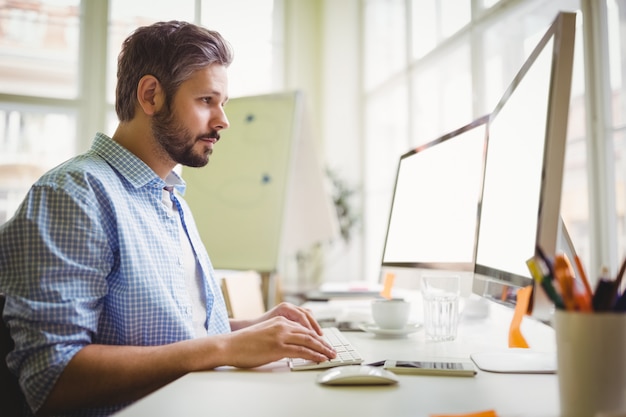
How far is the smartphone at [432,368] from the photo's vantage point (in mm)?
698

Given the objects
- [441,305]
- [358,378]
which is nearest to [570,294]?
[358,378]

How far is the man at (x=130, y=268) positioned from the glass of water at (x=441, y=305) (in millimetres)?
243

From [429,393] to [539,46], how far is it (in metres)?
0.52

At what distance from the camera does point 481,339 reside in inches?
40.1

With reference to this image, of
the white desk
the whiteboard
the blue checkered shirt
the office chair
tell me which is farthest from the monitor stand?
the whiteboard

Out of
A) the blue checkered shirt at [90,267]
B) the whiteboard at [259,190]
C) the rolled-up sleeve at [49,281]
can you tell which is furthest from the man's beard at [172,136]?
the whiteboard at [259,190]

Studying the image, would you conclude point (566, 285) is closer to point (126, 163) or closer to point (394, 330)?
point (394, 330)

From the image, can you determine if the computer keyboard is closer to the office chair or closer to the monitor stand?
the monitor stand

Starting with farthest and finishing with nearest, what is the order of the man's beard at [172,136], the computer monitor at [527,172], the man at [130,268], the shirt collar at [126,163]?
1. the man's beard at [172,136]
2. the shirt collar at [126,163]
3. the man at [130,268]
4. the computer monitor at [527,172]

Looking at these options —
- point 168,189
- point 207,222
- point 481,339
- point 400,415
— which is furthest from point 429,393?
point 207,222

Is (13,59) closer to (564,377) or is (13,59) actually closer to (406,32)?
(406,32)

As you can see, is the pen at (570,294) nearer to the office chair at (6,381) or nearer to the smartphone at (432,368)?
the smartphone at (432,368)

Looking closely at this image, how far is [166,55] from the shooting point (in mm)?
1041

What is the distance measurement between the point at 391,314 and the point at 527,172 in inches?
18.9
